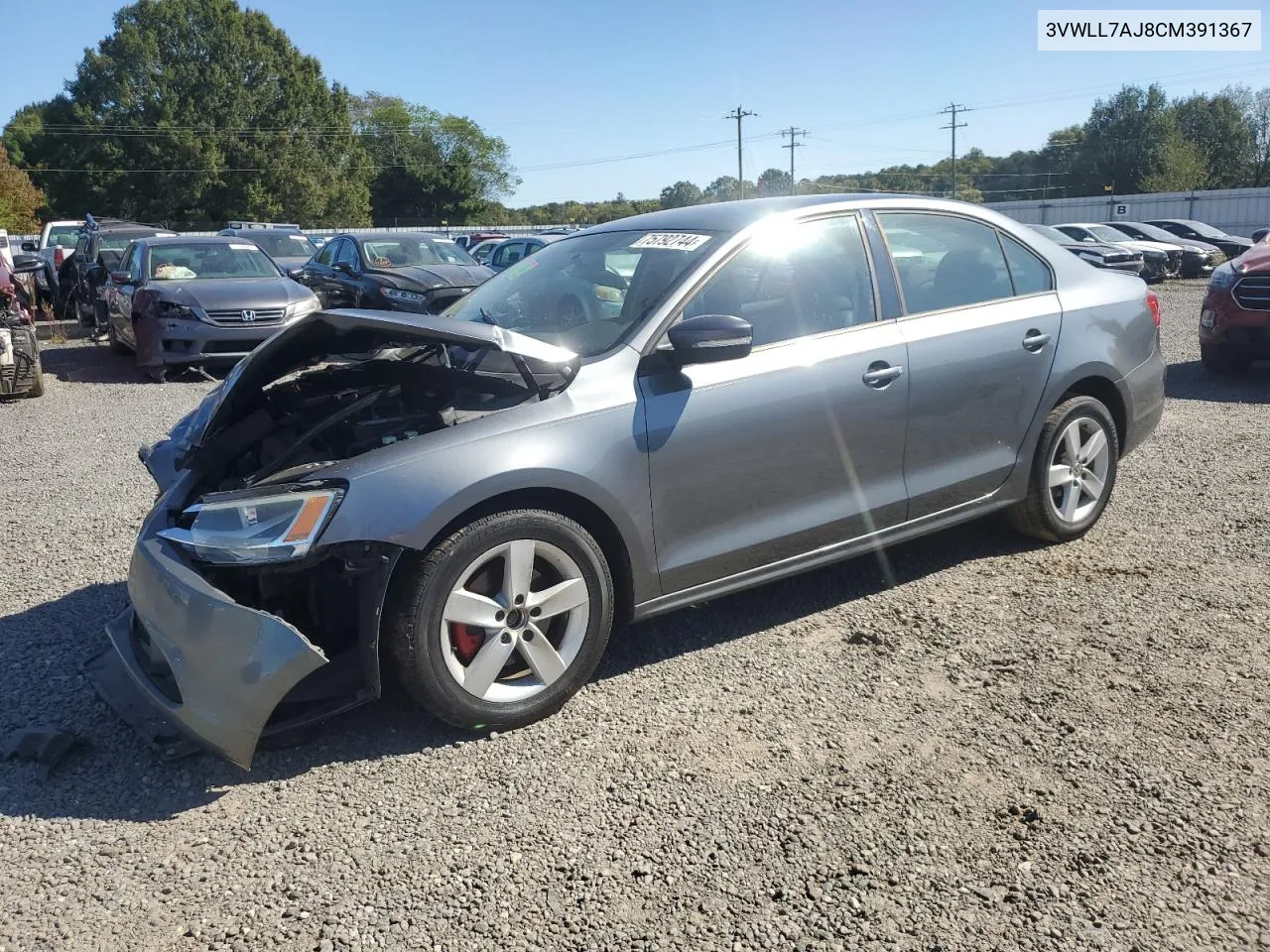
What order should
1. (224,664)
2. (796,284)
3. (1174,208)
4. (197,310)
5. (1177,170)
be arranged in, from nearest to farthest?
(224,664) → (796,284) → (197,310) → (1174,208) → (1177,170)

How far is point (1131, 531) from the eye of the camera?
5.12 meters

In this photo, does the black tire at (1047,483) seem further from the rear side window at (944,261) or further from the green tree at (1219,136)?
the green tree at (1219,136)

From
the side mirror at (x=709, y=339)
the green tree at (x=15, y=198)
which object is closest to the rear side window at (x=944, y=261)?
the side mirror at (x=709, y=339)

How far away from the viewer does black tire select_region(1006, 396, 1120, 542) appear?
15.2ft

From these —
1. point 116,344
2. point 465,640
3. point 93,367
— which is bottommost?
point 465,640

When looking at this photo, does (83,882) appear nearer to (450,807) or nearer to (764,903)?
(450,807)

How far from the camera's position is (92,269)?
1432cm

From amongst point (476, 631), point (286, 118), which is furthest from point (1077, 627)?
point (286, 118)

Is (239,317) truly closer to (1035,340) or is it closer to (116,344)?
(116,344)

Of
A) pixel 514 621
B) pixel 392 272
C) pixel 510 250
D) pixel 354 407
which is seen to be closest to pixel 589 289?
pixel 354 407

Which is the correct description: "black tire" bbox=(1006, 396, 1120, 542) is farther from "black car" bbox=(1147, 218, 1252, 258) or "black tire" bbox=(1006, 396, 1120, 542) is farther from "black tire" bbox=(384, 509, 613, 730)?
"black car" bbox=(1147, 218, 1252, 258)

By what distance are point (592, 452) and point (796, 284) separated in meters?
1.26

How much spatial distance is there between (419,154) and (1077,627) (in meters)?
94.7

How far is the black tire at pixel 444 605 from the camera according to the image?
303 cm
